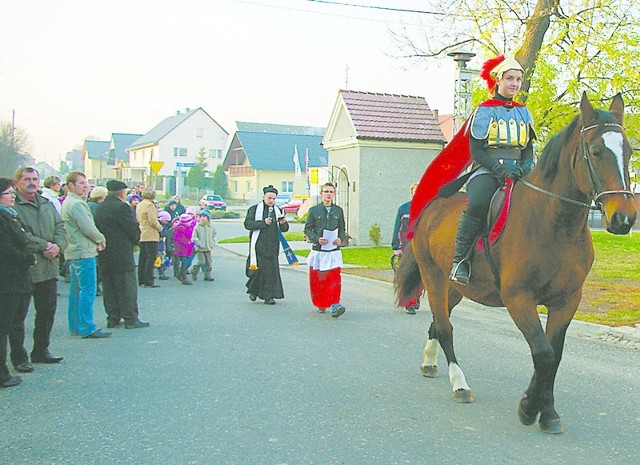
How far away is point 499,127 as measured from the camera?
5.71 meters

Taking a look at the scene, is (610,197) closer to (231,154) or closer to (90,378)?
(90,378)

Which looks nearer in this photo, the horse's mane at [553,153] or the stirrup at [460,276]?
the horse's mane at [553,153]

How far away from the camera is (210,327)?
A: 30.7 ft

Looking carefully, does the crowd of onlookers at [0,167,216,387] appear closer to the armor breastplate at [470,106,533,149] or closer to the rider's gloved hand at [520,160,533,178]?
the armor breastplate at [470,106,533,149]

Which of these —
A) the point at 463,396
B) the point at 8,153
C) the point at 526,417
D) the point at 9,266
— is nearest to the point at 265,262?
the point at 9,266

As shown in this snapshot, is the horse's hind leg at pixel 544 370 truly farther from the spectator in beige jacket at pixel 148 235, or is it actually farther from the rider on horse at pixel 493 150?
the spectator in beige jacket at pixel 148 235

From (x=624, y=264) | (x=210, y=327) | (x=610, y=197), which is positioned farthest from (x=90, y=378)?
(x=624, y=264)

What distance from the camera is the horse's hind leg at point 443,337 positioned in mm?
5859

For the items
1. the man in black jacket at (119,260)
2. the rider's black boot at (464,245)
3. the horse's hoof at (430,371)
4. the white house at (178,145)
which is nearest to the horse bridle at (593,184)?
the rider's black boot at (464,245)

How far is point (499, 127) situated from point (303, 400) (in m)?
2.81

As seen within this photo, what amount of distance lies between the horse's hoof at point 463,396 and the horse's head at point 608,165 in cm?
205

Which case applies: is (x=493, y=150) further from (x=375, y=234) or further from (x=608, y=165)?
(x=375, y=234)

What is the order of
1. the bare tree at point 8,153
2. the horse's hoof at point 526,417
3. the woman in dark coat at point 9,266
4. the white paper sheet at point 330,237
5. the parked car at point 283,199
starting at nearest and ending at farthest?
the horse's hoof at point 526,417, the woman in dark coat at point 9,266, the white paper sheet at point 330,237, the bare tree at point 8,153, the parked car at point 283,199

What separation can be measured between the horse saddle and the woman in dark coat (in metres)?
4.14
